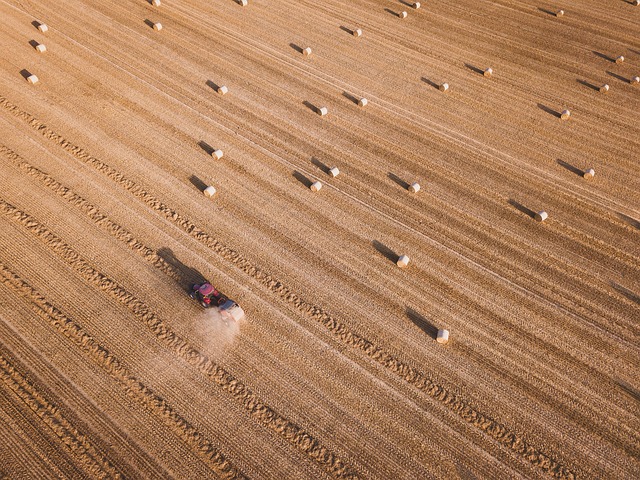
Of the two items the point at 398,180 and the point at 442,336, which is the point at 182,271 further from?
the point at 398,180

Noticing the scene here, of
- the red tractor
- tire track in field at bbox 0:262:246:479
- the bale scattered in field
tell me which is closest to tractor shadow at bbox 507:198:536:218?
the bale scattered in field

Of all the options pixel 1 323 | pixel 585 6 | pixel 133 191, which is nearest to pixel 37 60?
pixel 133 191

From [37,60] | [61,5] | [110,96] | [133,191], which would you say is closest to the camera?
[133,191]

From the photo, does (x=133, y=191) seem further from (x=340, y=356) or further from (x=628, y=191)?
(x=628, y=191)

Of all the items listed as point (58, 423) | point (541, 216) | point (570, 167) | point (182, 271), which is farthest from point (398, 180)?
point (58, 423)

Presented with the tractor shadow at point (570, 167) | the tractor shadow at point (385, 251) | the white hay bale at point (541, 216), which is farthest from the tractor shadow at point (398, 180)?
the tractor shadow at point (570, 167)

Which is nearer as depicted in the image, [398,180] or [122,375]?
[122,375]
